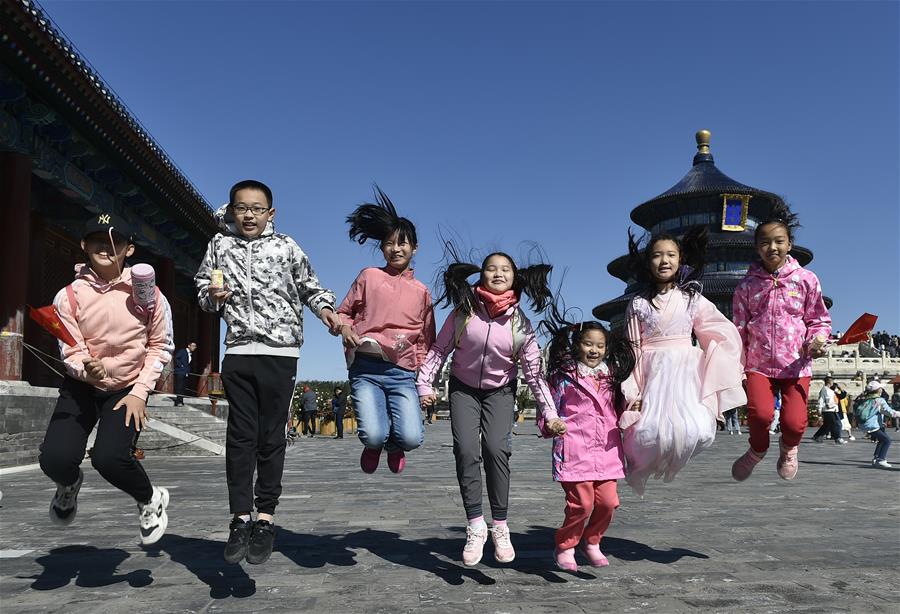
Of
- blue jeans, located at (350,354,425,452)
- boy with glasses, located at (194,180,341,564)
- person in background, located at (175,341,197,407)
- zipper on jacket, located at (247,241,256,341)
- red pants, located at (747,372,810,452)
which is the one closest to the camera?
boy with glasses, located at (194,180,341,564)

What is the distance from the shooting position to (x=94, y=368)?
378 centimetres

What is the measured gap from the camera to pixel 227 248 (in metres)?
4.24

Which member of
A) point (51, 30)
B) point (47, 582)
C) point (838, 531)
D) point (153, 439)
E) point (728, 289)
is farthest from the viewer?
point (728, 289)

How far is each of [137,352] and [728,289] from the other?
40.1m

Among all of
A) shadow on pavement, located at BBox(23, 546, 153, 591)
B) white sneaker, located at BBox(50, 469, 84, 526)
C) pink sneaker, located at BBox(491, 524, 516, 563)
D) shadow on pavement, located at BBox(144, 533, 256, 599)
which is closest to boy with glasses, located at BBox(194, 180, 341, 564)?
shadow on pavement, located at BBox(144, 533, 256, 599)

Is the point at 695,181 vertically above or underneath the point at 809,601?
above

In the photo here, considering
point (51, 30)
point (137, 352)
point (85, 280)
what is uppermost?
point (51, 30)

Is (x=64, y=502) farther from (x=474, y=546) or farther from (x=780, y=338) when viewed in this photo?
(x=780, y=338)

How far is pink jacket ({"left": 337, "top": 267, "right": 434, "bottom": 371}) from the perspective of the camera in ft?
15.2

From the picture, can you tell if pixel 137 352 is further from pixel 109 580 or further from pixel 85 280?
pixel 109 580

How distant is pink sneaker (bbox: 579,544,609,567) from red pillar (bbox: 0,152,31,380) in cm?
1057

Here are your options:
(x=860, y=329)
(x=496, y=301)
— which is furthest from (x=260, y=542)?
(x=860, y=329)

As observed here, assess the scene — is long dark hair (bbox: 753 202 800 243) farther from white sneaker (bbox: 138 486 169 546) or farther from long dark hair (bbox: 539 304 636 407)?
white sneaker (bbox: 138 486 169 546)

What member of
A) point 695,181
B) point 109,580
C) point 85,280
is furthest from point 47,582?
point 695,181
